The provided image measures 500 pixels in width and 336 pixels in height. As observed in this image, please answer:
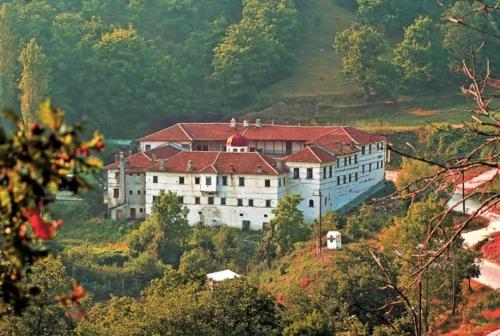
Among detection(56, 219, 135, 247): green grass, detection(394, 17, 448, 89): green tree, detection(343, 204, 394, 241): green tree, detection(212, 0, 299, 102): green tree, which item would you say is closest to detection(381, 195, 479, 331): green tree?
detection(343, 204, 394, 241): green tree

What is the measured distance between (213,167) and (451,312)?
69.3ft

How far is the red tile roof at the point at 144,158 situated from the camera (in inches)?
2084

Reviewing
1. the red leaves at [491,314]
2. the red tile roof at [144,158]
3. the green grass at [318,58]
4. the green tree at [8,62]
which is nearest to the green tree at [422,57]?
the green grass at [318,58]

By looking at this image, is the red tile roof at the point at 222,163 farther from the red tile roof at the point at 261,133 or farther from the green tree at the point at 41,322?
the green tree at the point at 41,322

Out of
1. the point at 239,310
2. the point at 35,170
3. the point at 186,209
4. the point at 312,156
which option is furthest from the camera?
the point at 186,209

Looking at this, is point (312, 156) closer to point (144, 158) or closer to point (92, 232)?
point (144, 158)

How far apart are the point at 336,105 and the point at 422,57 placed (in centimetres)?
574

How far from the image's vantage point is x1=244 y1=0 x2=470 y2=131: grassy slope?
6353cm

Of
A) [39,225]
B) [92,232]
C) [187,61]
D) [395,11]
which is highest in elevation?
[395,11]

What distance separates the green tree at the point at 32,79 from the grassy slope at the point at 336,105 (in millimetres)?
12232

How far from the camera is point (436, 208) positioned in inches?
1399

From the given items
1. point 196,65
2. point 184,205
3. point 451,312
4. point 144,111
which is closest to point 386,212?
point 184,205

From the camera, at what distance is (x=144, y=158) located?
53.7m

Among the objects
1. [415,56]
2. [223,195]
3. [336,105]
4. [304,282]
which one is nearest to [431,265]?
[304,282]
